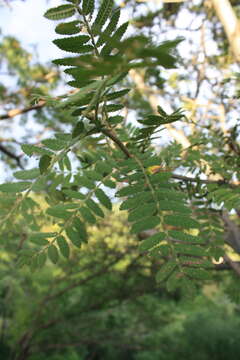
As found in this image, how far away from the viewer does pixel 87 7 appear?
47cm

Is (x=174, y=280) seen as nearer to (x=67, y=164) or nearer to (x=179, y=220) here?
(x=179, y=220)

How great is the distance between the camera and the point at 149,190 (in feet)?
1.89

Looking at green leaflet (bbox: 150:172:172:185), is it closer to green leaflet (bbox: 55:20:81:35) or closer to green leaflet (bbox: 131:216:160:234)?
green leaflet (bbox: 131:216:160:234)

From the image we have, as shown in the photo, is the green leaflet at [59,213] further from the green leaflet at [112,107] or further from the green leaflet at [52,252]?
the green leaflet at [112,107]

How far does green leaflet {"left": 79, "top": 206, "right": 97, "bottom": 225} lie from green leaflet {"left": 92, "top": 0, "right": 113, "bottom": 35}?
0.32 m

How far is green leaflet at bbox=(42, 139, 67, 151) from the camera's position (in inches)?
21.9

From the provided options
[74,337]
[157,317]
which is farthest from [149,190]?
[74,337]

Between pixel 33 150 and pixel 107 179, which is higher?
pixel 33 150

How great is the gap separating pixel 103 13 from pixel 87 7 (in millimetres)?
28

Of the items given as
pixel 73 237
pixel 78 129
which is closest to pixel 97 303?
pixel 73 237

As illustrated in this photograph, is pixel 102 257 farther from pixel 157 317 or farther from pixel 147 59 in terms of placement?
pixel 147 59

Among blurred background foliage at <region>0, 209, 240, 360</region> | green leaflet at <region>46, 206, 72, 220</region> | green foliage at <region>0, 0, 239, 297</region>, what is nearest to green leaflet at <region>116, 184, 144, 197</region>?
green foliage at <region>0, 0, 239, 297</region>

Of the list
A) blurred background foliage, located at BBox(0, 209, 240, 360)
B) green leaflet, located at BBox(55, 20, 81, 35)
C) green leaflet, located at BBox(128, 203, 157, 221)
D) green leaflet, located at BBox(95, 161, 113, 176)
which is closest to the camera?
green leaflet, located at BBox(55, 20, 81, 35)

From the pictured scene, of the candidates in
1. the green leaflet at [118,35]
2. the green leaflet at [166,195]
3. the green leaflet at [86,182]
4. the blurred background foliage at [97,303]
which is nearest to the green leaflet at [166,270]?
the green leaflet at [166,195]
